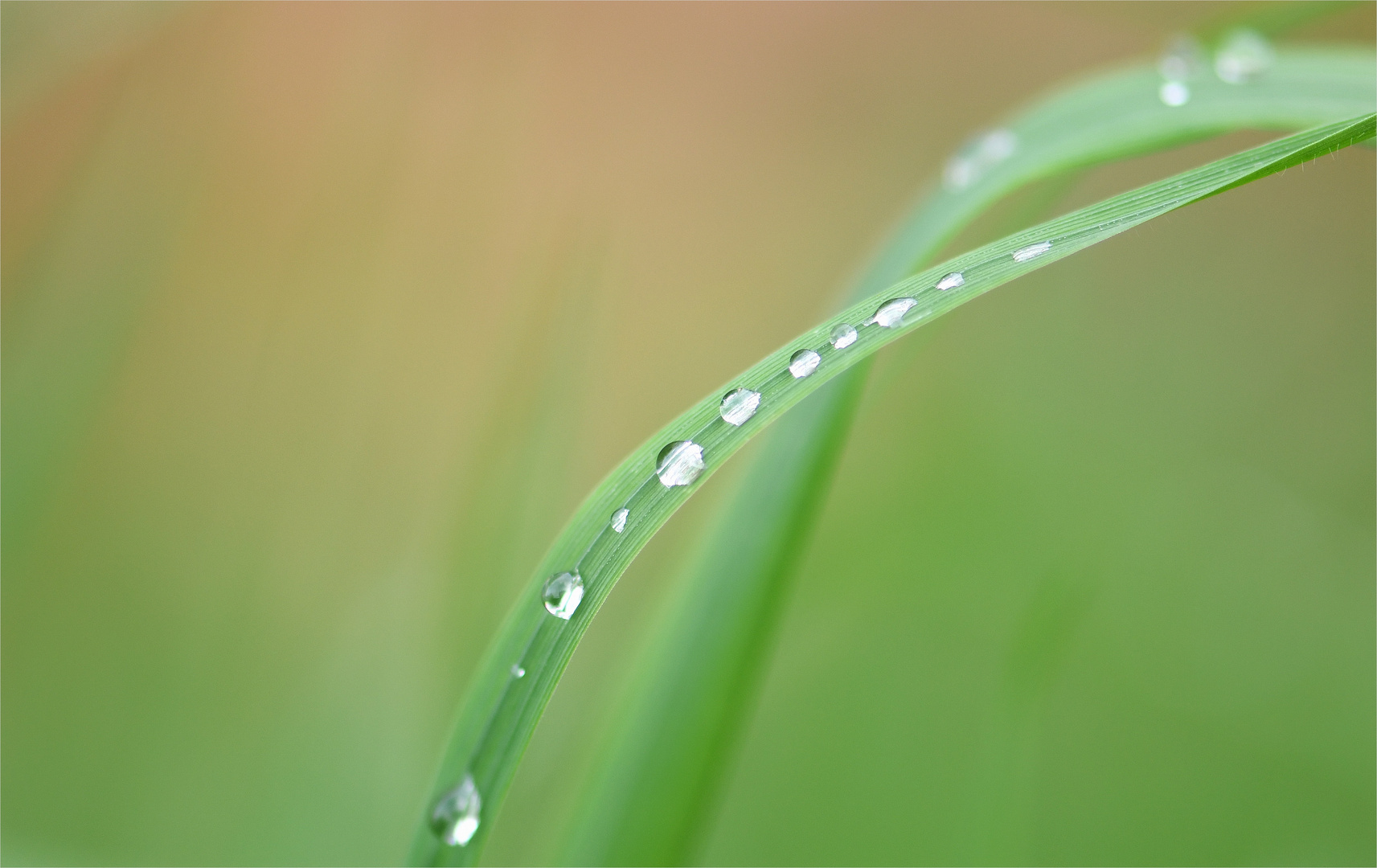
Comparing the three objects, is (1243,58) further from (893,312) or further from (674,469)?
(674,469)

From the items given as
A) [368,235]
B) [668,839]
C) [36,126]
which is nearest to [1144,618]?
[668,839]

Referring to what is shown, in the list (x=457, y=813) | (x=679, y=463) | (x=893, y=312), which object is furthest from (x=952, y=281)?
(x=457, y=813)

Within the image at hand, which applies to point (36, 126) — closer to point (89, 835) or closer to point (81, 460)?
point (81, 460)

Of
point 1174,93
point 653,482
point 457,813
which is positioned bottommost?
point 457,813

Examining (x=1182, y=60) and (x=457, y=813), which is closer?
(x=457, y=813)

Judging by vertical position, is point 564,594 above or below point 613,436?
below

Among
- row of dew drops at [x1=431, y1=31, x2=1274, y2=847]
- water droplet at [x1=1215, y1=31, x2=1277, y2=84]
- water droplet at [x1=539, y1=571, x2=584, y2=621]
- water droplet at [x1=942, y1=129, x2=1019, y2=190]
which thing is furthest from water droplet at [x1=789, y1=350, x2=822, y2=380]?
water droplet at [x1=1215, y1=31, x2=1277, y2=84]

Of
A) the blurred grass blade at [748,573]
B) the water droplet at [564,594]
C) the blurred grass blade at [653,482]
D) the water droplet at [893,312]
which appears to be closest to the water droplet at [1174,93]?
the blurred grass blade at [748,573]
